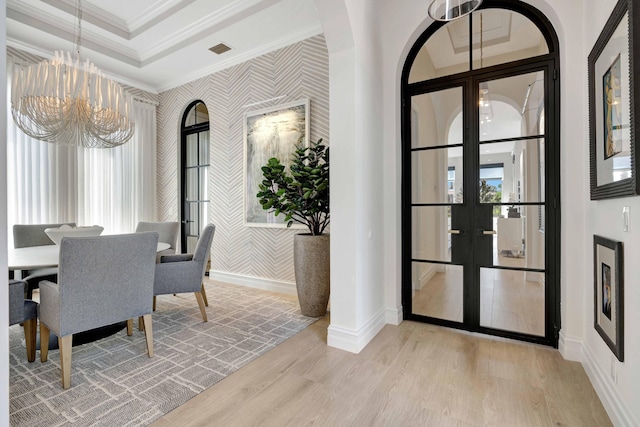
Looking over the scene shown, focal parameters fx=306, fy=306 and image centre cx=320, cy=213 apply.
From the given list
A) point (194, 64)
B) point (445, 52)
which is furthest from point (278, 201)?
point (194, 64)

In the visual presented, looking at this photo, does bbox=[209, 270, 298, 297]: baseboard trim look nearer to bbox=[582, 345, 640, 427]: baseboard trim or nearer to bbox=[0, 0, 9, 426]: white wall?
bbox=[582, 345, 640, 427]: baseboard trim

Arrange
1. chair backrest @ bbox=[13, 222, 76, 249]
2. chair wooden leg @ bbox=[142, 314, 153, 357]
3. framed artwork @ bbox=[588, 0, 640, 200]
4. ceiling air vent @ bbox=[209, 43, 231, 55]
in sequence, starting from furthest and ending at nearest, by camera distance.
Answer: ceiling air vent @ bbox=[209, 43, 231, 55] < chair backrest @ bbox=[13, 222, 76, 249] < chair wooden leg @ bbox=[142, 314, 153, 357] < framed artwork @ bbox=[588, 0, 640, 200]

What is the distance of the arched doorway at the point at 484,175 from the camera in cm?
244

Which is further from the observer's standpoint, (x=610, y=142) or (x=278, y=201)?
(x=278, y=201)

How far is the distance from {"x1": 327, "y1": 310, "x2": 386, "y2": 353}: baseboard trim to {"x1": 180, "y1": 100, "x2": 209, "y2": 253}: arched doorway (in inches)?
132

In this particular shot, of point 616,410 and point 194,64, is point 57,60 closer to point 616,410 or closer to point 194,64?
point 194,64

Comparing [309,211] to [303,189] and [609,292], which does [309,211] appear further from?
[609,292]

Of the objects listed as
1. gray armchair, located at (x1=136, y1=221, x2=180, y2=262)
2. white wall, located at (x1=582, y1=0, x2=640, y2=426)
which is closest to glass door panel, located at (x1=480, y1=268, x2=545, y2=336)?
white wall, located at (x1=582, y1=0, x2=640, y2=426)

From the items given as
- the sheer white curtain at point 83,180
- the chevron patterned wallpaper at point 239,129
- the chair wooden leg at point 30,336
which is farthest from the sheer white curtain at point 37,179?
the chair wooden leg at point 30,336

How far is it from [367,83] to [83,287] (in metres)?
2.53

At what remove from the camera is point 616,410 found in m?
1.54

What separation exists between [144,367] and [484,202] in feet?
9.68

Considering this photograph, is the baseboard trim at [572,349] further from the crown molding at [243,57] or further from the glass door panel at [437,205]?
the crown molding at [243,57]

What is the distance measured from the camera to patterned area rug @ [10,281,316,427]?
A: 1.69 metres
